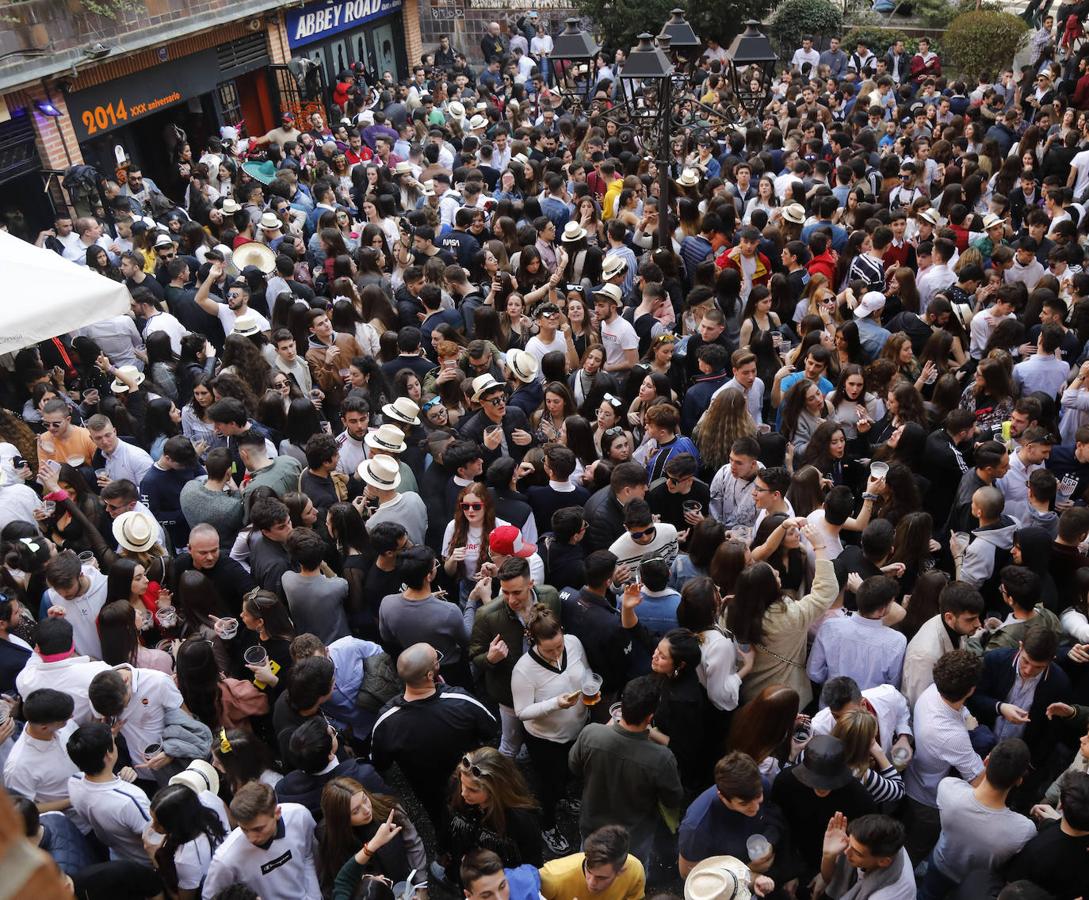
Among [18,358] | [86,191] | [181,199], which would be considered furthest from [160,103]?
[18,358]

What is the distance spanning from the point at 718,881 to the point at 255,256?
799 cm

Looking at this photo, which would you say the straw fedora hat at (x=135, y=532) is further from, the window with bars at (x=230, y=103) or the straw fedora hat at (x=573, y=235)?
the window with bars at (x=230, y=103)

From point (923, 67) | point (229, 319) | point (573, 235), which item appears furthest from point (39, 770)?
point (923, 67)

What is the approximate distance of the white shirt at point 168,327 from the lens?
327 inches

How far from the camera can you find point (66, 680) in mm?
4684

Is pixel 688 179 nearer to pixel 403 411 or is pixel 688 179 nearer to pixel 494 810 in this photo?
pixel 403 411

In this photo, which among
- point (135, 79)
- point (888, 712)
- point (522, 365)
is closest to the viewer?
point (888, 712)

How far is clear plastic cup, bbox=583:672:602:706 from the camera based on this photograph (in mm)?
4781

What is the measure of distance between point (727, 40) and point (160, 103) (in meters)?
12.4

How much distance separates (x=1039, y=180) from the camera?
12.1 meters

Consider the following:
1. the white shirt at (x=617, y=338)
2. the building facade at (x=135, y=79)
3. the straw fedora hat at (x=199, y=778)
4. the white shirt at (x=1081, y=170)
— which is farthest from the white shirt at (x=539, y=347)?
the building facade at (x=135, y=79)

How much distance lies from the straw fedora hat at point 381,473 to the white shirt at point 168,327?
3.06 m

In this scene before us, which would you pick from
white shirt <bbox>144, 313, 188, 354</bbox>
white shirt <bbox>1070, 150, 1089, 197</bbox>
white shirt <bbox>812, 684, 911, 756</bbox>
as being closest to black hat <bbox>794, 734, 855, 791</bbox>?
white shirt <bbox>812, 684, 911, 756</bbox>

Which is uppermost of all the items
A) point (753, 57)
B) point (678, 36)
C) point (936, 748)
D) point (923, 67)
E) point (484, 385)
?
point (678, 36)
